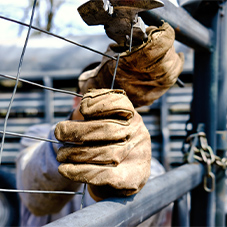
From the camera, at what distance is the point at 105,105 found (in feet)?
2.03

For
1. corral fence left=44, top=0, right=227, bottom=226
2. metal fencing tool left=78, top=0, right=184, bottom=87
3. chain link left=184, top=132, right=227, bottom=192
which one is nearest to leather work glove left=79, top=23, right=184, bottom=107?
metal fencing tool left=78, top=0, right=184, bottom=87

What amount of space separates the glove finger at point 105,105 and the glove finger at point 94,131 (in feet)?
0.06

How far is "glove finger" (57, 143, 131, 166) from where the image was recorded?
617 millimetres

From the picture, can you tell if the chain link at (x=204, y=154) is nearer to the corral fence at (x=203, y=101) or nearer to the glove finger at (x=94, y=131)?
the corral fence at (x=203, y=101)

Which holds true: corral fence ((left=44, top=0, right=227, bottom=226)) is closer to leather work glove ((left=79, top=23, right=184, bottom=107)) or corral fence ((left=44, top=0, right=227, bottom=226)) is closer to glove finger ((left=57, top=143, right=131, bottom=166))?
leather work glove ((left=79, top=23, right=184, bottom=107))

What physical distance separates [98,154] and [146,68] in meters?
0.29

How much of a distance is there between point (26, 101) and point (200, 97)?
241cm

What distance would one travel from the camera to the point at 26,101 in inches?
131

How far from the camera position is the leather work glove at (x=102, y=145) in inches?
24.2

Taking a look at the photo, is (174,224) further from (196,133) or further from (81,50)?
(81,50)

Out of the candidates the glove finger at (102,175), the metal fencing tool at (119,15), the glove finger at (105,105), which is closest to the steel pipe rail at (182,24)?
the metal fencing tool at (119,15)

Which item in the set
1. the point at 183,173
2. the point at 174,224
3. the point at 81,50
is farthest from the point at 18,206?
the point at 183,173

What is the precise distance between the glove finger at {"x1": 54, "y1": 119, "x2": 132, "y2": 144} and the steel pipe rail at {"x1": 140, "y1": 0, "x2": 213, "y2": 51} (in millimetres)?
368

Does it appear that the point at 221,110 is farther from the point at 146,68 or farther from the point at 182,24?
the point at 146,68
